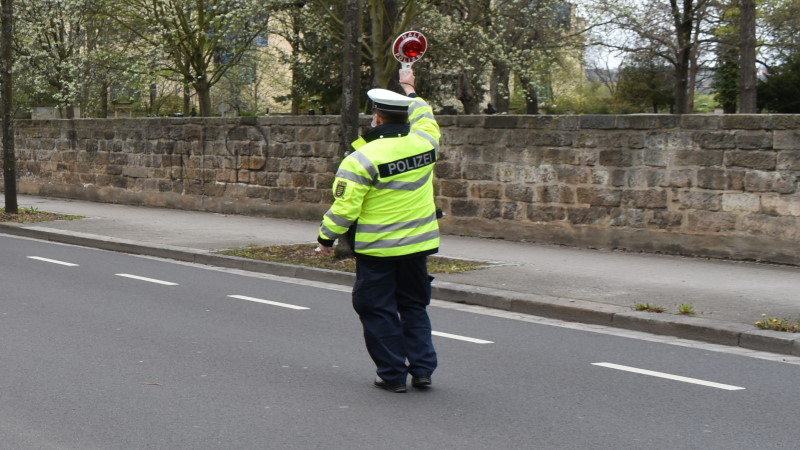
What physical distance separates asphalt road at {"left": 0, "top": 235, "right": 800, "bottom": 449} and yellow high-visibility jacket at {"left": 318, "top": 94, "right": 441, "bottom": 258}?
875mm

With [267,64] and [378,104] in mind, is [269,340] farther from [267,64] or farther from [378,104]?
[267,64]

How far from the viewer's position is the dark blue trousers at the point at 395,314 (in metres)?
6.18

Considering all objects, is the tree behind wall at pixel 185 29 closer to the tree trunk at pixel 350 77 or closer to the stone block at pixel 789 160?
the tree trunk at pixel 350 77

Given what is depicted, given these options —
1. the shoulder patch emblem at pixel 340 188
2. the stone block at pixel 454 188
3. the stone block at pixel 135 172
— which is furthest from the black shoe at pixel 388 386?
the stone block at pixel 135 172

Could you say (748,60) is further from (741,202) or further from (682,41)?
(741,202)

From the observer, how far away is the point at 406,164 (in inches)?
241

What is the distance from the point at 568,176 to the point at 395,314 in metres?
7.59

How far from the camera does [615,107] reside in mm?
49562

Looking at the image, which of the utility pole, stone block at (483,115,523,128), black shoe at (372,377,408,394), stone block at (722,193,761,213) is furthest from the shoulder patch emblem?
the utility pole

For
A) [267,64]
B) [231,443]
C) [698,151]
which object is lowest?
[231,443]

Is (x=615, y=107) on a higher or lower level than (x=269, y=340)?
higher

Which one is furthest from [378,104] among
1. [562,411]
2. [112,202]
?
[112,202]

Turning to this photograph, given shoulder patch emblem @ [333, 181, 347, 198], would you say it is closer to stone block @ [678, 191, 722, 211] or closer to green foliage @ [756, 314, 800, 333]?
green foliage @ [756, 314, 800, 333]

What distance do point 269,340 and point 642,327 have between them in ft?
9.57
